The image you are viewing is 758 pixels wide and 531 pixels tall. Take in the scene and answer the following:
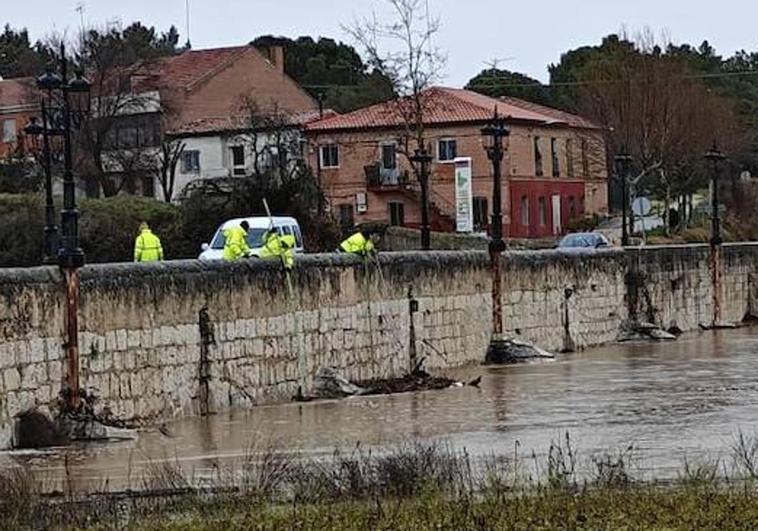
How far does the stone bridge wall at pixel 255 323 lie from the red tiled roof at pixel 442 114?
3030cm

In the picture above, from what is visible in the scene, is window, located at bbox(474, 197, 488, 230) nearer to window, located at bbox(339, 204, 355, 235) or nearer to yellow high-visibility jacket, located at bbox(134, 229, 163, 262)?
window, located at bbox(339, 204, 355, 235)

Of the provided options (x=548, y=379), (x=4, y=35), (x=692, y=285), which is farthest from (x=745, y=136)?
(x=548, y=379)

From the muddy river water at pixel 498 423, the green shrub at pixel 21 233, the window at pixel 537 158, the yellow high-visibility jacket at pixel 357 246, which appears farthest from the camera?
the window at pixel 537 158

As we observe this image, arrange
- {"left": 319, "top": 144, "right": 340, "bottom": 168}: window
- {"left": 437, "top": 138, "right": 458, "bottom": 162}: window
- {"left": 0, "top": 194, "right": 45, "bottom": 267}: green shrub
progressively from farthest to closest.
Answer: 1. {"left": 319, "top": 144, "right": 340, "bottom": 168}: window
2. {"left": 437, "top": 138, "right": 458, "bottom": 162}: window
3. {"left": 0, "top": 194, "right": 45, "bottom": 267}: green shrub

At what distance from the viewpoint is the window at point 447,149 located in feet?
239

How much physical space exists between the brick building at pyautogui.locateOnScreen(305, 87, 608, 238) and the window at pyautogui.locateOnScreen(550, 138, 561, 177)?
4 cm

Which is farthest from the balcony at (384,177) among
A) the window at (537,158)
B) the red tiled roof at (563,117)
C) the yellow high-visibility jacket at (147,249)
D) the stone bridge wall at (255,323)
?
the yellow high-visibility jacket at (147,249)

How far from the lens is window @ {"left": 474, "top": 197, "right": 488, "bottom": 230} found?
67688 mm

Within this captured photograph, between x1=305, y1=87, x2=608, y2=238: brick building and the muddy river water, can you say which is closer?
the muddy river water

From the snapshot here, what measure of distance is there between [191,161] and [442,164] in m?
13.2

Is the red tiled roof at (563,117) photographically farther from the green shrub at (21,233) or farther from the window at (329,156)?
the green shrub at (21,233)

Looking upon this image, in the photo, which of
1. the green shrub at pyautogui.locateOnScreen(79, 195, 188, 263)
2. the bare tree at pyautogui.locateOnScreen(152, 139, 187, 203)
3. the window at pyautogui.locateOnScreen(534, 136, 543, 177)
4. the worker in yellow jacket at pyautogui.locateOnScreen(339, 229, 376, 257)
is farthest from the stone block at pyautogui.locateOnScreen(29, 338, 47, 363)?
the window at pyautogui.locateOnScreen(534, 136, 543, 177)

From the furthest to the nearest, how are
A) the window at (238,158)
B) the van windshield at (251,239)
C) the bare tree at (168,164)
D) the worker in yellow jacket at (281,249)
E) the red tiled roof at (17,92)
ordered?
the red tiled roof at (17,92) < the bare tree at (168,164) < the window at (238,158) < the van windshield at (251,239) < the worker in yellow jacket at (281,249)

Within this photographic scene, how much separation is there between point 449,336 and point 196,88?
50.2m
